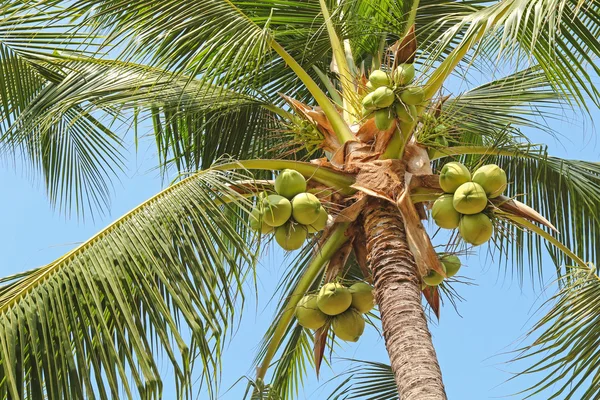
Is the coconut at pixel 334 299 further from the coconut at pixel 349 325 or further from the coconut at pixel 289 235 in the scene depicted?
the coconut at pixel 289 235

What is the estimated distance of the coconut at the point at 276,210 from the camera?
445cm

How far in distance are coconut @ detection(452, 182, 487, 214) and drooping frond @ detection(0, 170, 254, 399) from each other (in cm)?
112

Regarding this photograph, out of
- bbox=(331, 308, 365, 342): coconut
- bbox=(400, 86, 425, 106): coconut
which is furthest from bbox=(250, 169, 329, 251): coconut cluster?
bbox=(400, 86, 425, 106): coconut

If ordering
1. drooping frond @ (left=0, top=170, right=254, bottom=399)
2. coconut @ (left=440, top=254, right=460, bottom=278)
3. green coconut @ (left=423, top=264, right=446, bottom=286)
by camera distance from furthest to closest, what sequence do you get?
coconut @ (left=440, top=254, right=460, bottom=278), green coconut @ (left=423, top=264, right=446, bottom=286), drooping frond @ (left=0, top=170, right=254, bottom=399)

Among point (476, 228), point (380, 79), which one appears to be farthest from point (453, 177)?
point (380, 79)

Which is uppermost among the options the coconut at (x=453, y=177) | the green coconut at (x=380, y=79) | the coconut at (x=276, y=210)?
the green coconut at (x=380, y=79)

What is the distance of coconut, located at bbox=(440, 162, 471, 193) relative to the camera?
178 inches

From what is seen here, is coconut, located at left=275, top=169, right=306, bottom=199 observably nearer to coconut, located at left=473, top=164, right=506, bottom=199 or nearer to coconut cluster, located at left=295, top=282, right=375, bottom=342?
coconut cluster, located at left=295, top=282, right=375, bottom=342

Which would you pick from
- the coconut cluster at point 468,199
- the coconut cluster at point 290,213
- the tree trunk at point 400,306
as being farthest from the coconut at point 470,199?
the coconut cluster at point 290,213

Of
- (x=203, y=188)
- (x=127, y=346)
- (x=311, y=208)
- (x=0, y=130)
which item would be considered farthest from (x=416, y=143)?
(x=0, y=130)

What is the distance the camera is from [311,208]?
448 cm

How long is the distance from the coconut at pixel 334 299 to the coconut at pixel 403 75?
1.13 metres

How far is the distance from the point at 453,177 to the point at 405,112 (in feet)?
1.48

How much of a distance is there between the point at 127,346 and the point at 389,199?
158 cm
